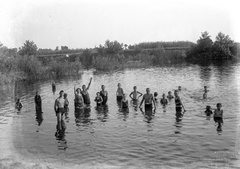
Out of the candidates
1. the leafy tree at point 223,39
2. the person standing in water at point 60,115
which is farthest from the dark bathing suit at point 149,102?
the leafy tree at point 223,39

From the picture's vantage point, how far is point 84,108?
23.5 meters

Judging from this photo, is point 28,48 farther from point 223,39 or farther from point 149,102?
point 149,102

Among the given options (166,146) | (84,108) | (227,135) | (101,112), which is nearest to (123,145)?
(166,146)

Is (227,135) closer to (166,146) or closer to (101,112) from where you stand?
(166,146)

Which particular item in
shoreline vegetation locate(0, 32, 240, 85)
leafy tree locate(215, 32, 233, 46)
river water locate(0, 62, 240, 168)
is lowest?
river water locate(0, 62, 240, 168)

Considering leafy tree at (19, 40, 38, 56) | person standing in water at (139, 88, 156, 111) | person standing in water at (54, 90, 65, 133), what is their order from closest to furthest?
person standing in water at (54, 90, 65, 133), person standing in water at (139, 88, 156, 111), leafy tree at (19, 40, 38, 56)

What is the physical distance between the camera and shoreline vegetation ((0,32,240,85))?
54562 millimetres

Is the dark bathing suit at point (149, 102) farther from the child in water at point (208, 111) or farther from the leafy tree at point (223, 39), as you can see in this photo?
the leafy tree at point (223, 39)

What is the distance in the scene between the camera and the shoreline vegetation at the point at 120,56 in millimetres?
54562

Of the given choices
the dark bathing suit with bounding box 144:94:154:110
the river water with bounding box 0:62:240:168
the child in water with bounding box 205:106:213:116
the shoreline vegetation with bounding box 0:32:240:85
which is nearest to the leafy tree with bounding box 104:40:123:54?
the shoreline vegetation with bounding box 0:32:240:85

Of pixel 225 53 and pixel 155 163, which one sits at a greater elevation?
pixel 225 53

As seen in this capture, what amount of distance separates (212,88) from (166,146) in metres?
18.9

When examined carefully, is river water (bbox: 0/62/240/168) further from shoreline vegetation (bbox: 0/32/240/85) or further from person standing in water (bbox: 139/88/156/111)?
shoreline vegetation (bbox: 0/32/240/85)

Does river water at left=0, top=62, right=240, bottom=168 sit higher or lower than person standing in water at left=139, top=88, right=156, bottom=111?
lower
